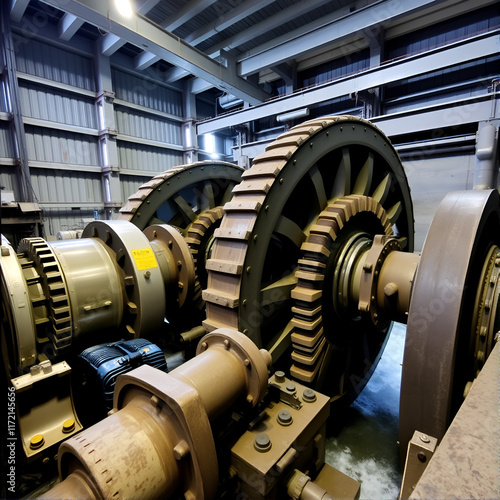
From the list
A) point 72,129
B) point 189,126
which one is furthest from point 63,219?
point 189,126

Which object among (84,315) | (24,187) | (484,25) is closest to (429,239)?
(84,315)

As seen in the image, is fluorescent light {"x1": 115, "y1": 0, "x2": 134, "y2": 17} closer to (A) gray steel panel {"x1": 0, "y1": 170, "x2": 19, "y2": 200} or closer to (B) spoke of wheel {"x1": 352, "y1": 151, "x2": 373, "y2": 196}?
(A) gray steel panel {"x1": 0, "y1": 170, "x2": 19, "y2": 200}

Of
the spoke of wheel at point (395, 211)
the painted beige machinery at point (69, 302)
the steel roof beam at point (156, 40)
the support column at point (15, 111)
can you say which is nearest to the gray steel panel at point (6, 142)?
the support column at point (15, 111)

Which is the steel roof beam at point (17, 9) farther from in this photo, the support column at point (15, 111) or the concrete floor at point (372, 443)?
the concrete floor at point (372, 443)

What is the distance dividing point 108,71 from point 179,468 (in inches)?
353

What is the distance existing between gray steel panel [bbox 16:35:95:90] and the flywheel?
7.70 m

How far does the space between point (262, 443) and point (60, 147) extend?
8.11m

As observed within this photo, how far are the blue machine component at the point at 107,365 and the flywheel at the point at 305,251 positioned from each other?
36 centimetres

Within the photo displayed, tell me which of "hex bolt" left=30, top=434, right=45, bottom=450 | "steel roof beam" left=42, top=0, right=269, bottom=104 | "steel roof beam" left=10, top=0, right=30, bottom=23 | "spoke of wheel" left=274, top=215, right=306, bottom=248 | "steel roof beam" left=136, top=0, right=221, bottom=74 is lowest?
"hex bolt" left=30, top=434, right=45, bottom=450

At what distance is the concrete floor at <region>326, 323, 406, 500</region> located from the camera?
62.5 inches

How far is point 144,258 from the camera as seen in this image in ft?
5.82

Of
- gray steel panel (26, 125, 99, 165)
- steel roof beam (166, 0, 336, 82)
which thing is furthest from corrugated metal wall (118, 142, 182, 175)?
A: steel roof beam (166, 0, 336, 82)

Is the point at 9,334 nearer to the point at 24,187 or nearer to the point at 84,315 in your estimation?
the point at 84,315

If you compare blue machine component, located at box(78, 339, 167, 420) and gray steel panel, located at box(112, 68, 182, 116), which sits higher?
gray steel panel, located at box(112, 68, 182, 116)
